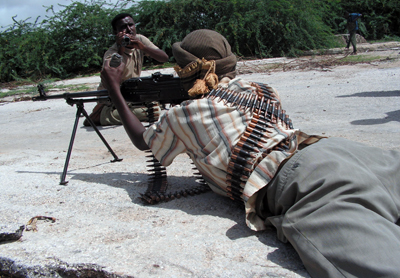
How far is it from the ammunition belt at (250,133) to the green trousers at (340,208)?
179 millimetres

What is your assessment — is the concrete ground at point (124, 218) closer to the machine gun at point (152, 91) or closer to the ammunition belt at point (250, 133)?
the ammunition belt at point (250, 133)

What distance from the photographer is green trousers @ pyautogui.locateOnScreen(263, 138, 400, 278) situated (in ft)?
4.99

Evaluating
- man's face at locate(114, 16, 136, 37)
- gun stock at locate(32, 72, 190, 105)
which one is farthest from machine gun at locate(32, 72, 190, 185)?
man's face at locate(114, 16, 136, 37)

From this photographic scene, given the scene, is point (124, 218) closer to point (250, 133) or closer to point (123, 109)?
point (123, 109)

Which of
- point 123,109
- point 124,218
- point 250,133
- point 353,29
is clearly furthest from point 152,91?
point 353,29

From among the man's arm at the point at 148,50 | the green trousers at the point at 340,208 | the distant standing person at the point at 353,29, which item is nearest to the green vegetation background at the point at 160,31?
the distant standing person at the point at 353,29

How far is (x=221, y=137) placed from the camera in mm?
2182

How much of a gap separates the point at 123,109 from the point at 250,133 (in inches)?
39.4

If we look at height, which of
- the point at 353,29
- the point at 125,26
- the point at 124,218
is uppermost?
the point at 125,26

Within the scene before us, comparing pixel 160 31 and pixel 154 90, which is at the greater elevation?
pixel 154 90

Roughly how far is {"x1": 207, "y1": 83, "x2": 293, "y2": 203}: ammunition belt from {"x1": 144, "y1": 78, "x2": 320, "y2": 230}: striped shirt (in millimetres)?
28

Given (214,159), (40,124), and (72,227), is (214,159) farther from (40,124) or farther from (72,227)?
(40,124)

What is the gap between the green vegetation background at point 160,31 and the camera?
1338 centimetres

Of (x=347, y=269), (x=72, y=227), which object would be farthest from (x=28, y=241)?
(x=347, y=269)
